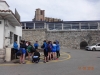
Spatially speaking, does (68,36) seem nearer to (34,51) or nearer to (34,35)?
(34,35)

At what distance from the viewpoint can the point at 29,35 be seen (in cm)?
3459

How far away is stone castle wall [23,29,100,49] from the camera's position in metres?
34.0

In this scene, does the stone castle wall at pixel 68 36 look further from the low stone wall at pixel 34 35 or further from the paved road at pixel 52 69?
the paved road at pixel 52 69

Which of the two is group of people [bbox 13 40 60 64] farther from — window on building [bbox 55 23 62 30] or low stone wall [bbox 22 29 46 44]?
window on building [bbox 55 23 62 30]

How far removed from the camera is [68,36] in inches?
1352

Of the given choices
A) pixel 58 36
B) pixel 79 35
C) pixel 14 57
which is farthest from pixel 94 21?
pixel 14 57

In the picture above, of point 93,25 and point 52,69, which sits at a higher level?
point 93,25


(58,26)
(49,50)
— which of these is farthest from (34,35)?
(49,50)

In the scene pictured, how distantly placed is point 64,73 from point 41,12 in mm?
58352

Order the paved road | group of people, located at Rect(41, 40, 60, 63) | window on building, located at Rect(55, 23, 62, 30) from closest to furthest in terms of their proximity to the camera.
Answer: the paved road, group of people, located at Rect(41, 40, 60, 63), window on building, located at Rect(55, 23, 62, 30)

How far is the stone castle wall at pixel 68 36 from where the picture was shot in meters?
34.0

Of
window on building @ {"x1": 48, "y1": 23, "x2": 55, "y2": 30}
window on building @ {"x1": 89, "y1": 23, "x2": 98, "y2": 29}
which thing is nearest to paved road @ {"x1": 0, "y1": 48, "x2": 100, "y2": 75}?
window on building @ {"x1": 48, "y1": 23, "x2": 55, "y2": 30}

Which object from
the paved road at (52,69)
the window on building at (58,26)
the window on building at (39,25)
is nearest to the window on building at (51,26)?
the window on building at (58,26)

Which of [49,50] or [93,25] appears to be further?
[93,25]
